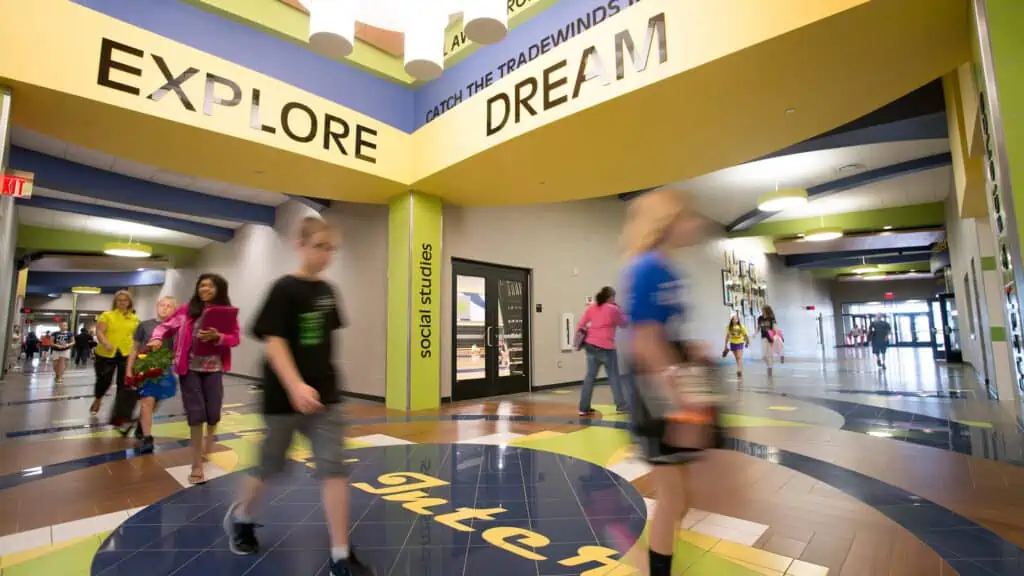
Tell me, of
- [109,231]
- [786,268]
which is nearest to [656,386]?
[109,231]

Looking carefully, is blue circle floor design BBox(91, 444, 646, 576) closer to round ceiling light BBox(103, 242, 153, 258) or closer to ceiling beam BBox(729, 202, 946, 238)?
round ceiling light BBox(103, 242, 153, 258)

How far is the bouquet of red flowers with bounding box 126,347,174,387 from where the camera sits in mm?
3701

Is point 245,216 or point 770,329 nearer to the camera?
point 245,216

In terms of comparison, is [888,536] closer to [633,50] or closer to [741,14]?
A: [741,14]

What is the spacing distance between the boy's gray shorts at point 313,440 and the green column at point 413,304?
4332 mm

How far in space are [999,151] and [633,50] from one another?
7.70 feet

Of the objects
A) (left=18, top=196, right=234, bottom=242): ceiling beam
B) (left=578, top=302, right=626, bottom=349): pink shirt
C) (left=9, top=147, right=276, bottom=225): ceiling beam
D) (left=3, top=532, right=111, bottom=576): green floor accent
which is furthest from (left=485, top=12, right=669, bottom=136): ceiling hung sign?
(left=18, top=196, right=234, bottom=242): ceiling beam

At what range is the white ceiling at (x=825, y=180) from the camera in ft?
25.3

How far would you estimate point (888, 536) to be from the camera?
7.14ft

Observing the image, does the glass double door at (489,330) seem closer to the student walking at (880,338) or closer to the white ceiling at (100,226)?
the white ceiling at (100,226)

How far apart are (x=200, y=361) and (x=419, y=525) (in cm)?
178

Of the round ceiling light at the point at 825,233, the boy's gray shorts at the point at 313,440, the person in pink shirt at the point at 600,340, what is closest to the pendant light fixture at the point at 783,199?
the round ceiling light at the point at 825,233

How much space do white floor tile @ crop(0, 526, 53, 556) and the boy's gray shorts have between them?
1293 mm

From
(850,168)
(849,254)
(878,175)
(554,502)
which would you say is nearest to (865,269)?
(849,254)
